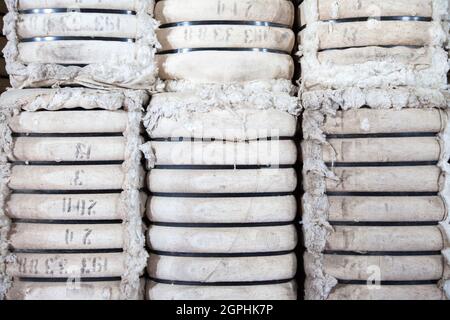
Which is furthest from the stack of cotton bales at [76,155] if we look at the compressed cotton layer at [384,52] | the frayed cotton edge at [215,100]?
the compressed cotton layer at [384,52]

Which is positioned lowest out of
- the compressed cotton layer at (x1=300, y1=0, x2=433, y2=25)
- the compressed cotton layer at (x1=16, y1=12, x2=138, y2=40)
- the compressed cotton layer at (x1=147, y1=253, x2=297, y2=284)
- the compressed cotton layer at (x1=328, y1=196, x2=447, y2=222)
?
the compressed cotton layer at (x1=147, y1=253, x2=297, y2=284)

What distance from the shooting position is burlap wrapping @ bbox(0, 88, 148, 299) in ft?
7.99

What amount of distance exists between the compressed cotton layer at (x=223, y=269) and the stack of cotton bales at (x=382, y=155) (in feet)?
0.83

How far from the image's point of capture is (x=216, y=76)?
251 centimetres

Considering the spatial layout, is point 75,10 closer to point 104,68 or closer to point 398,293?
point 104,68

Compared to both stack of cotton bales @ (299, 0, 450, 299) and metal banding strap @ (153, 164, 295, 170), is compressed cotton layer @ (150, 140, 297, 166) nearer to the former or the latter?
metal banding strap @ (153, 164, 295, 170)

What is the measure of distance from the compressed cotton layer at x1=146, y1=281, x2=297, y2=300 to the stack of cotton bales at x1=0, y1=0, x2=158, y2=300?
159 millimetres

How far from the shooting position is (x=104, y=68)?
2.47 meters

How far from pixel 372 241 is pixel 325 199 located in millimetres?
364

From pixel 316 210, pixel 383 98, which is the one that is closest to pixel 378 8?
pixel 383 98

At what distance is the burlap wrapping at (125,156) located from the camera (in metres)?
2.44

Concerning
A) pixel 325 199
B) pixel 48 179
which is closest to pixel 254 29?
pixel 325 199

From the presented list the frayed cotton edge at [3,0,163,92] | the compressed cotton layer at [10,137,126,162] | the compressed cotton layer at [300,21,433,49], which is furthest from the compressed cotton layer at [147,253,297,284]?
the compressed cotton layer at [300,21,433,49]

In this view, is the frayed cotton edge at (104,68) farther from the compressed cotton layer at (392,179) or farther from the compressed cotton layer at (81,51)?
the compressed cotton layer at (392,179)
